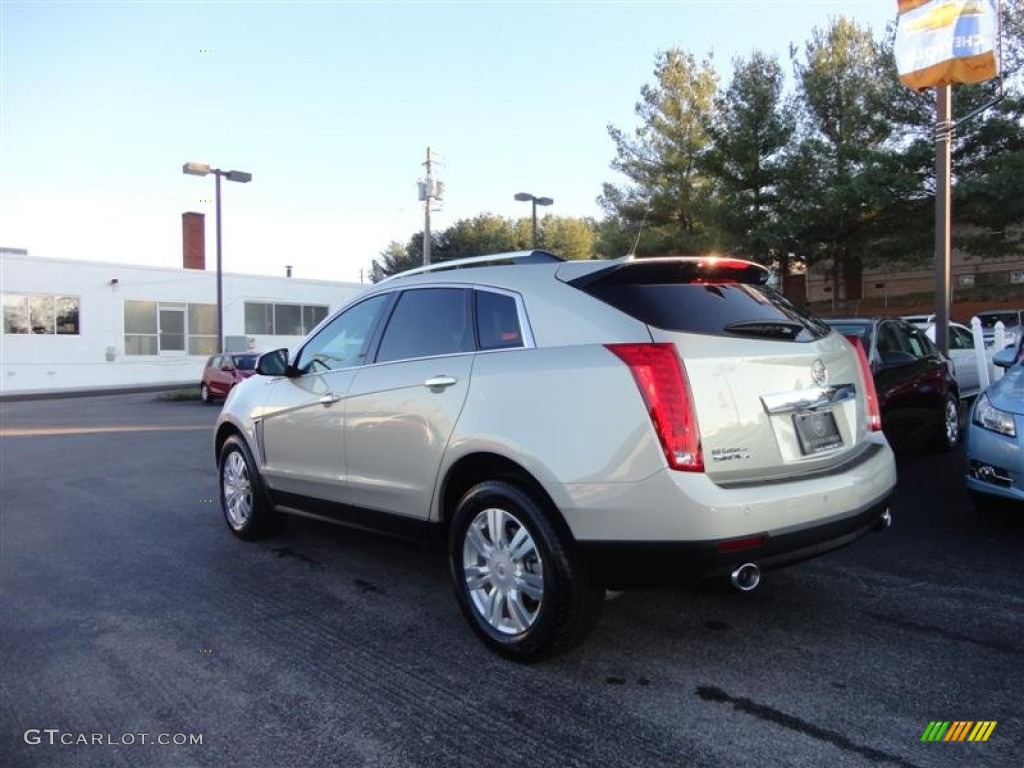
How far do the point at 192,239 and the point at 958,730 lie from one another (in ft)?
125

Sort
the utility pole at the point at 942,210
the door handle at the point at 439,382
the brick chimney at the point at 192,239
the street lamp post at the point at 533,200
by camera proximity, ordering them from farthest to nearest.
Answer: the brick chimney at the point at 192,239 → the street lamp post at the point at 533,200 → the utility pole at the point at 942,210 → the door handle at the point at 439,382

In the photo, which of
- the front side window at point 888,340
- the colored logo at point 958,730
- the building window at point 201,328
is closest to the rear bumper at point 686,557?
the colored logo at point 958,730

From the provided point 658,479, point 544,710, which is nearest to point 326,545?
point 544,710

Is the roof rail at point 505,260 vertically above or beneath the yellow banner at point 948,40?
beneath

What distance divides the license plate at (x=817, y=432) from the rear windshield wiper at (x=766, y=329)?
374mm

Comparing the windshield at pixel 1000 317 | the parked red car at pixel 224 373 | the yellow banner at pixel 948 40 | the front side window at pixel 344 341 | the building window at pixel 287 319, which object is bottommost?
the parked red car at pixel 224 373

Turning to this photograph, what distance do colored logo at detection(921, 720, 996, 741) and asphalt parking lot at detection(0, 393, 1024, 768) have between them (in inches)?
1.5

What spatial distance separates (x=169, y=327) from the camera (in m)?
30.5

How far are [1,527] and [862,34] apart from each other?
3244 centimetres

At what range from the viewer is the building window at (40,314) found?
26391 millimetres

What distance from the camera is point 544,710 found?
297 cm

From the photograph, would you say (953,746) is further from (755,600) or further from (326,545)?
(326,545)

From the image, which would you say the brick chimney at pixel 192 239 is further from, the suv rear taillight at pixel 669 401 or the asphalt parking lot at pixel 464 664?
the suv rear taillight at pixel 669 401

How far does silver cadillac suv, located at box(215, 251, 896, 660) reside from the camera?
9.74ft
